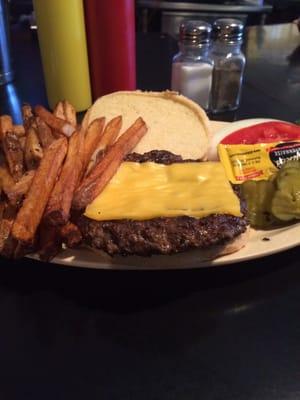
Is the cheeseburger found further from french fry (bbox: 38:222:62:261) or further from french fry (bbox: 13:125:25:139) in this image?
french fry (bbox: 13:125:25:139)

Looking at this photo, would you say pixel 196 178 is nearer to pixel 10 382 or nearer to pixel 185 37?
pixel 10 382

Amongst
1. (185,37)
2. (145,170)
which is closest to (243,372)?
(145,170)

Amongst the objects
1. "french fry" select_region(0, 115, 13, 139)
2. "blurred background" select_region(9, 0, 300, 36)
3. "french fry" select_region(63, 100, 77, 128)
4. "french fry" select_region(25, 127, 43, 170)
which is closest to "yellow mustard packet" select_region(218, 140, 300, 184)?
"french fry" select_region(63, 100, 77, 128)

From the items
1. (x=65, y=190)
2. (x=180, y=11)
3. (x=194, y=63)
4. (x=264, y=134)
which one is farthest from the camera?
(x=180, y=11)

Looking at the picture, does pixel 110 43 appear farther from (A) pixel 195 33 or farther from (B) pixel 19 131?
(B) pixel 19 131

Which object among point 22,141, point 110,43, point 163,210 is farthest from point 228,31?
point 163,210

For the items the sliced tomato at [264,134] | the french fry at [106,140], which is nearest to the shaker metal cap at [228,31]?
the sliced tomato at [264,134]
